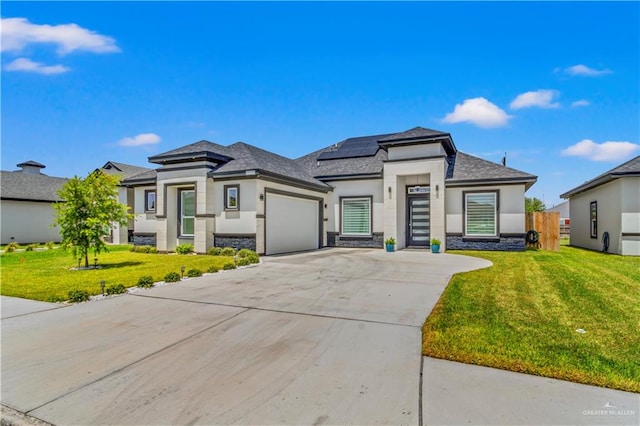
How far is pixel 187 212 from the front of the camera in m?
15.9

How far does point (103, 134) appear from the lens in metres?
16.4

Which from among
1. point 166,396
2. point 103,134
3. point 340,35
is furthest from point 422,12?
point 103,134

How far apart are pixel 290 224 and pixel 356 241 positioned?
4.06 m

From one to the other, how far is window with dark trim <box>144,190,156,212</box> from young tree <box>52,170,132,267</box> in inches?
315

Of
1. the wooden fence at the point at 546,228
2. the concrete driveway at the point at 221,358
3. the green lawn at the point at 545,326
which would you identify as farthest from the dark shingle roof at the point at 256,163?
the wooden fence at the point at 546,228

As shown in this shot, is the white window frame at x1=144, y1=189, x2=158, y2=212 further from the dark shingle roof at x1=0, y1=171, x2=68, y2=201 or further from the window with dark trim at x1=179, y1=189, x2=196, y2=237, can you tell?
the dark shingle roof at x1=0, y1=171, x2=68, y2=201

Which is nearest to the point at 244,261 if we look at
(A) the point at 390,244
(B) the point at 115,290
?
(B) the point at 115,290

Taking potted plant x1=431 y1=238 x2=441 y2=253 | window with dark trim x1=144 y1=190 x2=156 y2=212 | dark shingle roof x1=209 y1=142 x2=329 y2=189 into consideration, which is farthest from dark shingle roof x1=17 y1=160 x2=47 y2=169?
potted plant x1=431 y1=238 x2=441 y2=253

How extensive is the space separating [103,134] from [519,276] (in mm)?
19108

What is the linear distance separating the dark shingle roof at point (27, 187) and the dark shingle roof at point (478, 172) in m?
25.5

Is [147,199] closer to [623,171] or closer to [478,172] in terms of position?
[478,172]

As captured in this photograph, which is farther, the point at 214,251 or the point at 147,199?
the point at 147,199

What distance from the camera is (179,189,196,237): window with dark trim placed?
15.7 m

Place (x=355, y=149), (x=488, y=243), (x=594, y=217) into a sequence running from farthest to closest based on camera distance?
1. (x=355, y=149)
2. (x=594, y=217)
3. (x=488, y=243)
